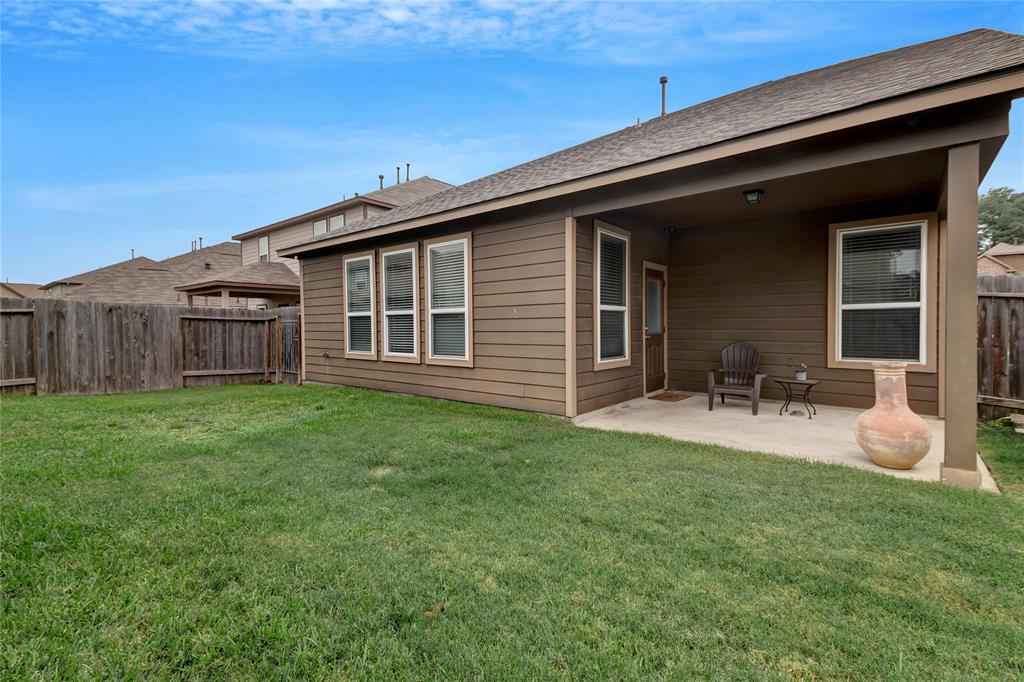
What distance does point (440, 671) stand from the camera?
1.41 meters

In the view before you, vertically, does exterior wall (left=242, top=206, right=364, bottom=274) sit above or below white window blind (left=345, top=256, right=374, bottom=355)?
above

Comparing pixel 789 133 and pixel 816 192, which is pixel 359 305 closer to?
pixel 789 133

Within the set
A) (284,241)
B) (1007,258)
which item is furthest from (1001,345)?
(284,241)

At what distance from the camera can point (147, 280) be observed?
64.2ft

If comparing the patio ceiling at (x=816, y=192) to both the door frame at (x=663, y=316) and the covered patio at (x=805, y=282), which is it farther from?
the door frame at (x=663, y=316)

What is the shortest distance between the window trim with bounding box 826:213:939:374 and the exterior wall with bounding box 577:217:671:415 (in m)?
2.22

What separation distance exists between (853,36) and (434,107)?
31.6ft

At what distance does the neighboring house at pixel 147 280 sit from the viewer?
720 inches

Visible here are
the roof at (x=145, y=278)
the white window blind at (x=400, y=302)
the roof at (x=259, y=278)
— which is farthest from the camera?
the roof at (x=145, y=278)

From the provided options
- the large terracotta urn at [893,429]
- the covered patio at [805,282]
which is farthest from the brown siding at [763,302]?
the large terracotta urn at [893,429]

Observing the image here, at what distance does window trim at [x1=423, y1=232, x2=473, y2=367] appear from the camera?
6.16 meters

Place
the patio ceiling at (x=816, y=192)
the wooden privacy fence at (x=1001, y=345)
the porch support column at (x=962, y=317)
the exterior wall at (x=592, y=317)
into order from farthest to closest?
1. the exterior wall at (x=592, y=317)
2. the wooden privacy fence at (x=1001, y=345)
3. the patio ceiling at (x=816, y=192)
4. the porch support column at (x=962, y=317)

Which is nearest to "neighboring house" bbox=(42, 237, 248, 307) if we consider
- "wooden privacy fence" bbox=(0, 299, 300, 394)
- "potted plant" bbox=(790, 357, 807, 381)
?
"wooden privacy fence" bbox=(0, 299, 300, 394)

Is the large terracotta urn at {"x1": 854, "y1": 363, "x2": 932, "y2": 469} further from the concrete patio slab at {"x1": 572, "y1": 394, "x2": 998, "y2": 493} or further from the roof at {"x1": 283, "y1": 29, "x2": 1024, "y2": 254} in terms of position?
the roof at {"x1": 283, "y1": 29, "x2": 1024, "y2": 254}
